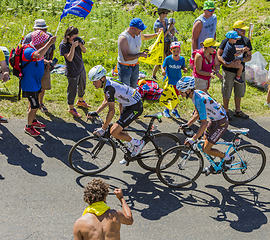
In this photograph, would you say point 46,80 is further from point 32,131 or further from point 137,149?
point 137,149

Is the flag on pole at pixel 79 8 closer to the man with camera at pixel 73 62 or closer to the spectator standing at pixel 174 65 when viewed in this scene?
the man with camera at pixel 73 62

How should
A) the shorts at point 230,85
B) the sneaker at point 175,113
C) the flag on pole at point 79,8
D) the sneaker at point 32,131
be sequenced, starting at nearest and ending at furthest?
the sneaker at point 32,131 < the flag on pole at point 79,8 < the shorts at point 230,85 < the sneaker at point 175,113

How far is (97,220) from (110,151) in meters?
2.84

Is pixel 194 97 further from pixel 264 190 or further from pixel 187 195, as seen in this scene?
pixel 264 190

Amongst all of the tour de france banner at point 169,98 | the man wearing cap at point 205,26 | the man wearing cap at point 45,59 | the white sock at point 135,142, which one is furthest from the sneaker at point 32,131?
the man wearing cap at point 205,26

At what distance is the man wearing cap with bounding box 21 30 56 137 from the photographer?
680 cm

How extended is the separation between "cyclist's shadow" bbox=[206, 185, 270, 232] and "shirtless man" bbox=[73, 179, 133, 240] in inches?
93.4

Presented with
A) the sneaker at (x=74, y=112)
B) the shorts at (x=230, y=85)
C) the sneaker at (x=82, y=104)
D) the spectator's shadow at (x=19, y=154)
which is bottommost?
the spectator's shadow at (x=19, y=154)

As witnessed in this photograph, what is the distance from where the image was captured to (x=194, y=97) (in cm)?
547

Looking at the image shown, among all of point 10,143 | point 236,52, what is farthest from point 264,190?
point 10,143

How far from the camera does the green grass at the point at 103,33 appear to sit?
9.05 m

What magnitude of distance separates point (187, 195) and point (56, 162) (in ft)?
8.77

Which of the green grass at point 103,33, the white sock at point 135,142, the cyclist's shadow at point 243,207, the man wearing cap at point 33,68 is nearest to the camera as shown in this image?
the cyclist's shadow at point 243,207

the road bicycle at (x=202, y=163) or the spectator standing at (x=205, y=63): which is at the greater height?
the spectator standing at (x=205, y=63)
